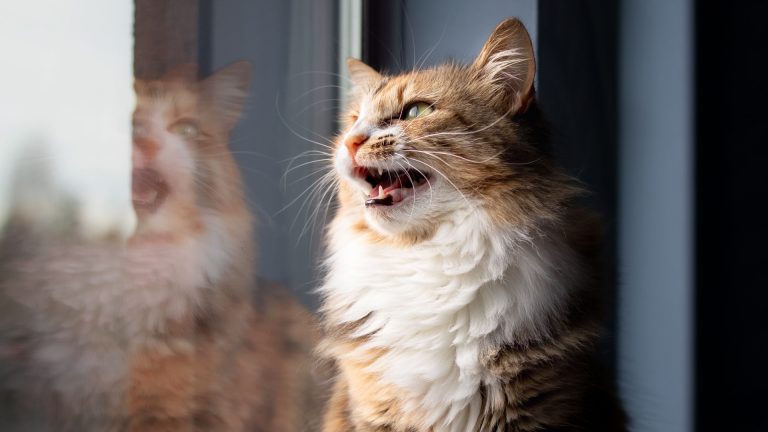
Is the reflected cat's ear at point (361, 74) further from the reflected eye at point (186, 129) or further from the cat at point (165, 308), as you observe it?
the reflected eye at point (186, 129)

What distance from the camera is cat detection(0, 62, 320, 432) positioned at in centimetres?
107

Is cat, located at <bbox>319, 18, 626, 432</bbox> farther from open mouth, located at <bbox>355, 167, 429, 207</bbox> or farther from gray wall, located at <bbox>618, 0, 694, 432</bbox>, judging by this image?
gray wall, located at <bbox>618, 0, 694, 432</bbox>

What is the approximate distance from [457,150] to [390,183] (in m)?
0.13

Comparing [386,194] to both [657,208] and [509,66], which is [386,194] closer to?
[509,66]

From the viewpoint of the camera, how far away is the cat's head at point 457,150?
3.92 ft

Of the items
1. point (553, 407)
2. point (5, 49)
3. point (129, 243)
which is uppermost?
point (5, 49)

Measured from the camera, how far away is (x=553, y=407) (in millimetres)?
1101

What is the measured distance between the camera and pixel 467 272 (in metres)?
1.17

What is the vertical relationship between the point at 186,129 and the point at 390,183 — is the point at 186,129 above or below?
above

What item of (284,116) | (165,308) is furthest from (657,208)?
(165,308)

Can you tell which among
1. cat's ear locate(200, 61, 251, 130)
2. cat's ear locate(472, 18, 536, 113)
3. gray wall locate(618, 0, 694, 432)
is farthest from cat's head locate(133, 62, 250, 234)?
gray wall locate(618, 0, 694, 432)
